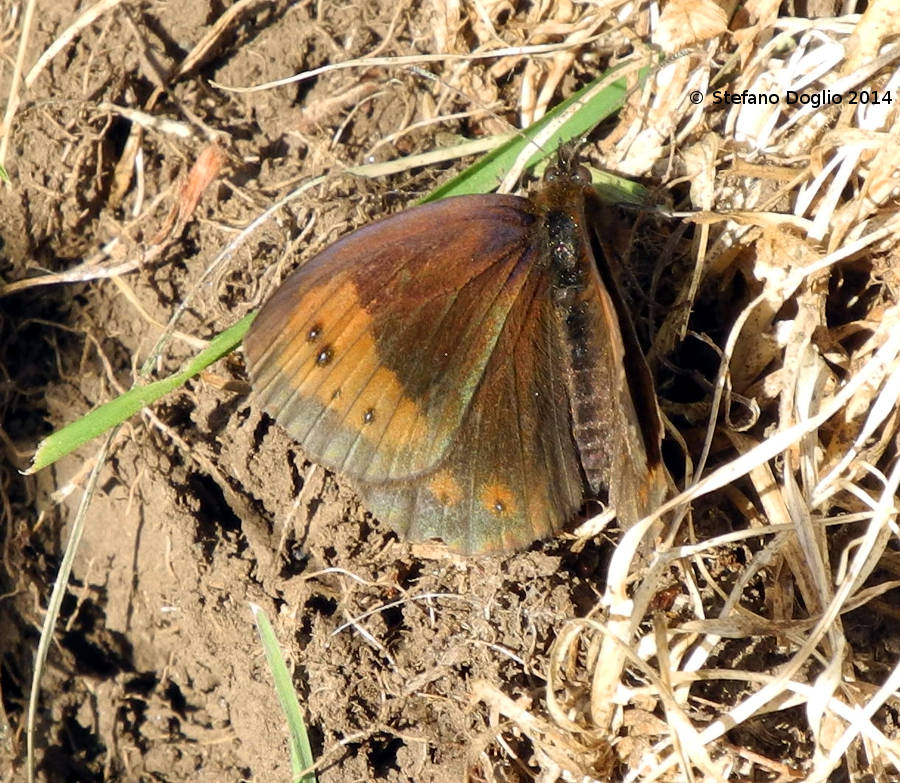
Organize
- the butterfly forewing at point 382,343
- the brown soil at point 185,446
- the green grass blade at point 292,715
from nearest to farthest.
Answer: the butterfly forewing at point 382,343 < the green grass blade at point 292,715 < the brown soil at point 185,446

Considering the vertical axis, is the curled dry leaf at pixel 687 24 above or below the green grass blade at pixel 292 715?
above

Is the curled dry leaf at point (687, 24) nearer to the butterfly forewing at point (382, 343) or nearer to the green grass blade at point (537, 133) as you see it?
the green grass blade at point (537, 133)

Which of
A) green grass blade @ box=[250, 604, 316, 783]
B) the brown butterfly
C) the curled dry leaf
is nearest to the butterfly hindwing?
the brown butterfly

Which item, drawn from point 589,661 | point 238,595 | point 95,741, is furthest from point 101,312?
point 589,661

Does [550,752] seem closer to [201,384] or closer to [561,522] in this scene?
[561,522]

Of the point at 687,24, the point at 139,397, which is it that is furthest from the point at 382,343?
the point at 687,24

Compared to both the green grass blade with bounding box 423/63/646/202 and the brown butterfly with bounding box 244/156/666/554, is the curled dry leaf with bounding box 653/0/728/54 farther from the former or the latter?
the brown butterfly with bounding box 244/156/666/554

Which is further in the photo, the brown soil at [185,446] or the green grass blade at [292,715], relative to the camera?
the brown soil at [185,446]

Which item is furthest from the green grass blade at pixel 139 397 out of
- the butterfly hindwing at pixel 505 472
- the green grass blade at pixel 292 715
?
the green grass blade at pixel 292 715
